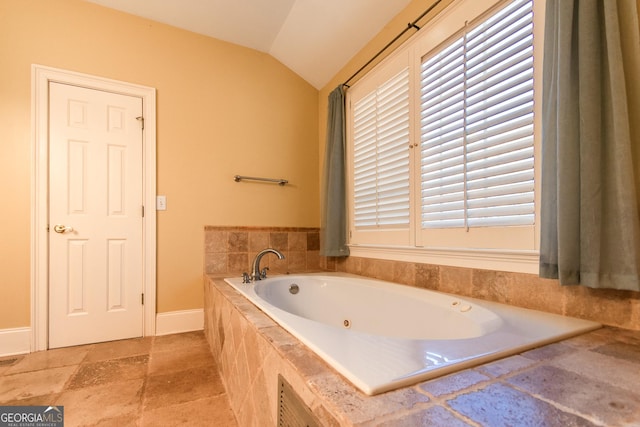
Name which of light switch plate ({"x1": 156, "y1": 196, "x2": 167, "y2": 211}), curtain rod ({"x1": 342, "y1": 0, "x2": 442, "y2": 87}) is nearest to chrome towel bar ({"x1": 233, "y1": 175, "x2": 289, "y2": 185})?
light switch plate ({"x1": 156, "y1": 196, "x2": 167, "y2": 211})

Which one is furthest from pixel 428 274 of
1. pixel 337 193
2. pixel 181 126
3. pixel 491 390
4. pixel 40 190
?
pixel 40 190

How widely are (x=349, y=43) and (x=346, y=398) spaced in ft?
8.22

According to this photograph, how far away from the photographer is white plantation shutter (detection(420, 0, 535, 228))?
4.17 feet

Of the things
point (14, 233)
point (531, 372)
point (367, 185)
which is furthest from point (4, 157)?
point (531, 372)

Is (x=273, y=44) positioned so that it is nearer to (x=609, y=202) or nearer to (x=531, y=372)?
(x=609, y=202)

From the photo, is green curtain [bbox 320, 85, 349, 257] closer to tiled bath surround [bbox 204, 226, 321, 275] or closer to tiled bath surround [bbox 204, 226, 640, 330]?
tiled bath surround [bbox 204, 226, 640, 330]

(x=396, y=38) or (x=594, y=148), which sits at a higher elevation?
(x=396, y=38)

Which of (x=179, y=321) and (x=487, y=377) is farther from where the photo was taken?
(x=179, y=321)

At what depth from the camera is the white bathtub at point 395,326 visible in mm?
672

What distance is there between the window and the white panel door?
1835 mm

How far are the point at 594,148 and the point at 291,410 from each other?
47.8 inches

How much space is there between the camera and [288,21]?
94.1 inches

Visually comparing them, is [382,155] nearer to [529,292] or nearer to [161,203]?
[529,292]

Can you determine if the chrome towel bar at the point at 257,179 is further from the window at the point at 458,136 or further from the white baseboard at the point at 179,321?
the white baseboard at the point at 179,321
